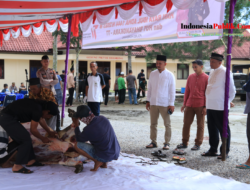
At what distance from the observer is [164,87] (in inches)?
208

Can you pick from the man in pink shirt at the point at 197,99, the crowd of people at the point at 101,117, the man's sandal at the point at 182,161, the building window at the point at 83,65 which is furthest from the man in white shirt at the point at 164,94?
the building window at the point at 83,65

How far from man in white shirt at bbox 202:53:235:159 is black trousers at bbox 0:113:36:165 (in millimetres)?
2952

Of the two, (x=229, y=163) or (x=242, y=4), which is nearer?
(x=229, y=163)

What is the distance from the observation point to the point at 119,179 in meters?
3.65

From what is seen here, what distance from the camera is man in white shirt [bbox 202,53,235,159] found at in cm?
457

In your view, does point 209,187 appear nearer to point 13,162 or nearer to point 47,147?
point 47,147

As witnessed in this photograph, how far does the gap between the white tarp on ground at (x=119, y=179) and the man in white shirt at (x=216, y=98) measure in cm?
103

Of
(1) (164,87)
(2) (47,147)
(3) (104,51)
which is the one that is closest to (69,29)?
(1) (164,87)

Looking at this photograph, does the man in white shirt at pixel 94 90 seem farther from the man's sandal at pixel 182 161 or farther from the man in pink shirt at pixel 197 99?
the man's sandal at pixel 182 161

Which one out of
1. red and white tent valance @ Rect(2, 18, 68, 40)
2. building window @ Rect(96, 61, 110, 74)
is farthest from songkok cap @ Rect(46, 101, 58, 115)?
building window @ Rect(96, 61, 110, 74)

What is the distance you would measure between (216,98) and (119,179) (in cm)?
217

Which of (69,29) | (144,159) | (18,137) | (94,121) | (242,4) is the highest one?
(242,4)

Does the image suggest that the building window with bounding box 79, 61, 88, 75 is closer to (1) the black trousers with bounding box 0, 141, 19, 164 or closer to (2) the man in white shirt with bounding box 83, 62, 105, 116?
(2) the man in white shirt with bounding box 83, 62, 105, 116

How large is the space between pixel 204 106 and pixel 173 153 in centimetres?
106
